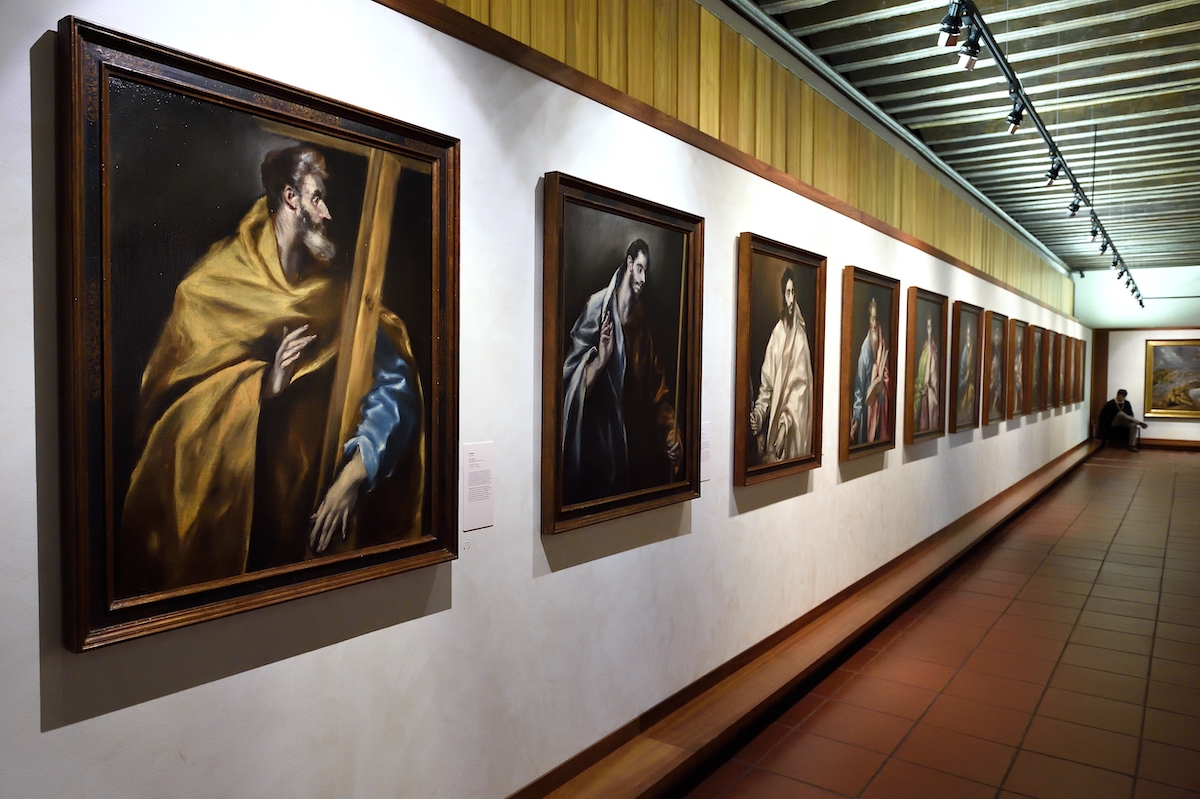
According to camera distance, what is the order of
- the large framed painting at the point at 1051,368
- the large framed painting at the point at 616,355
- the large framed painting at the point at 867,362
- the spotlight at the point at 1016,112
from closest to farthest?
the large framed painting at the point at 616,355 < the spotlight at the point at 1016,112 < the large framed painting at the point at 867,362 < the large framed painting at the point at 1051,368

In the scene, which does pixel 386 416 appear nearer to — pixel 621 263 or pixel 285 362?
pixel 285 362

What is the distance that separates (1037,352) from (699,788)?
1252 centimetres

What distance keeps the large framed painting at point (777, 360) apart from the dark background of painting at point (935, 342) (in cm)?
233

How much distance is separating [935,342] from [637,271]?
219 inches

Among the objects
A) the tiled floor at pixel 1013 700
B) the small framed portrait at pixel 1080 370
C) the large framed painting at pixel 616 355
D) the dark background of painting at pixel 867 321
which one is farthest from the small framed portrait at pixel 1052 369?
the large framed painting at pixel 616 355

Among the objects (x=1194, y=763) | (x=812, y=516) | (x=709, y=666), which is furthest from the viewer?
(x=812, y=516)

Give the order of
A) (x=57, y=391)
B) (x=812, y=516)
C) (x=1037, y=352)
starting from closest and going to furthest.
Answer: (x=57, y=391), (x=812, y=516), (x=1037, y=352)

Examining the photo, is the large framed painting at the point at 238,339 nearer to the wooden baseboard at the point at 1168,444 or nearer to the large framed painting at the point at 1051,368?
the large framed painting at the point at 1051,368

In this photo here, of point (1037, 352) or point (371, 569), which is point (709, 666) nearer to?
point (371, 569)

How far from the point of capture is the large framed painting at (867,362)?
6.09 metres

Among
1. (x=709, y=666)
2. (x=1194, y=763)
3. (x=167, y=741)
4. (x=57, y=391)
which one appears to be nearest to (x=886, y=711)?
(x=709, y=666)

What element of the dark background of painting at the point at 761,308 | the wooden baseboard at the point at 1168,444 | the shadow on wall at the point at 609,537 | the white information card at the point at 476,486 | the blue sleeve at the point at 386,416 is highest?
the dark background of painting at the point at 761,308

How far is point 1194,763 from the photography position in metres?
4.15

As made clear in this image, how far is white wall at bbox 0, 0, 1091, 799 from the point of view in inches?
72.9
